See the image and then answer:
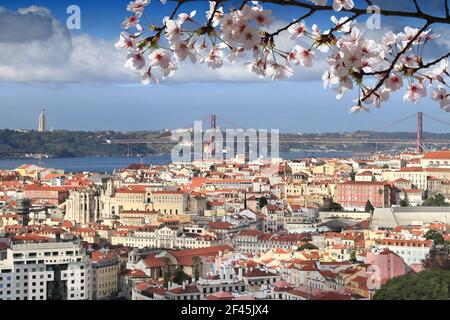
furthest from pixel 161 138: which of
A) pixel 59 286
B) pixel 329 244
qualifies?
pixel 59 286

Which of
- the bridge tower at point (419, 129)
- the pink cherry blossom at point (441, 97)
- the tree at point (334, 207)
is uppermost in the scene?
the bridge tower at point (419, 129)

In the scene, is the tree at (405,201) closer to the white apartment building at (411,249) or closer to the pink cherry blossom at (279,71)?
the white apartment building at (411,249)

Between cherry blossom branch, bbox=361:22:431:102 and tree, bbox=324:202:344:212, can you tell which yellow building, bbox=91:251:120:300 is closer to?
tree, bbox=324:202:344:212

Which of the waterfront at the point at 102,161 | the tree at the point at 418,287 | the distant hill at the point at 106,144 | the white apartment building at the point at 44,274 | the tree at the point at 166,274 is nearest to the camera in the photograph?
the tree at the point at 418,287

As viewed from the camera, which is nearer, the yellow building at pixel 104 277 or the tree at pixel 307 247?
the yellow building at pixel 104 277

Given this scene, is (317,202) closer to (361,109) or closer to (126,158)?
(361,109)

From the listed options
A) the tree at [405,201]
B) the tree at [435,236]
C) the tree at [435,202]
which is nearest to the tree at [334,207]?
the tree at [405,201]

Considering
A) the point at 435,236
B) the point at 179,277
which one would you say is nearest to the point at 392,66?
the point at 179,277
